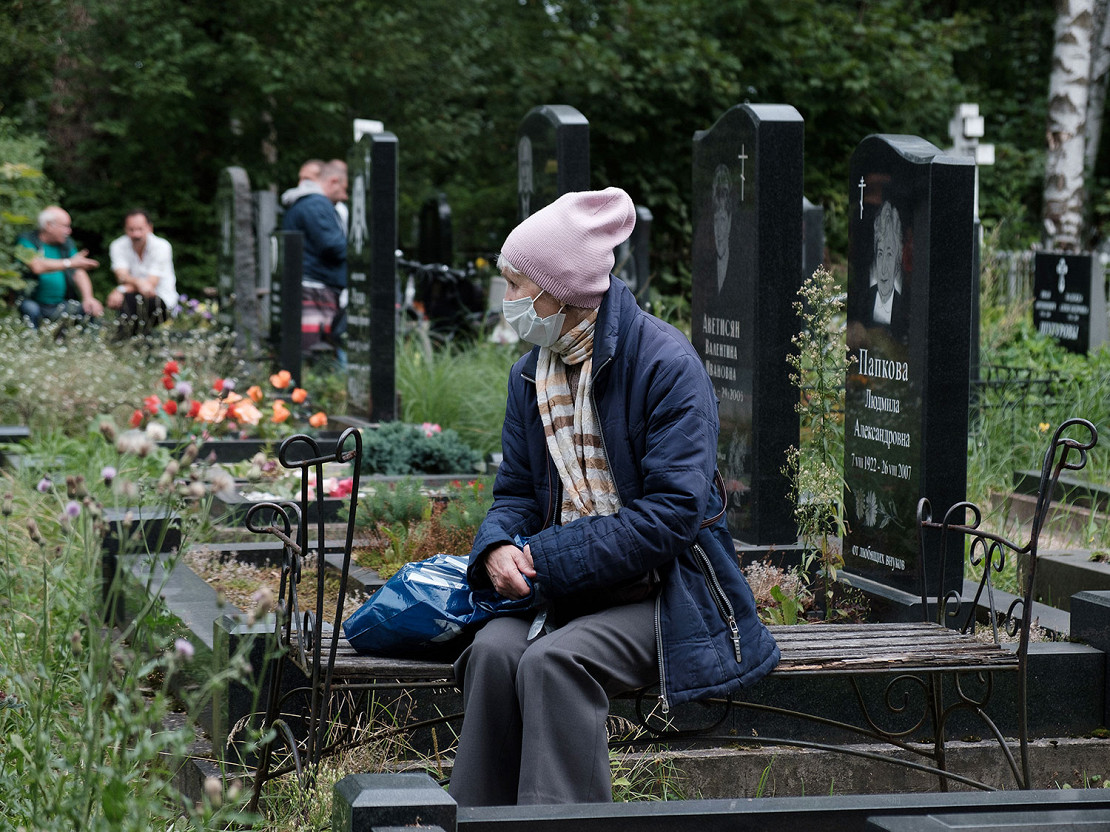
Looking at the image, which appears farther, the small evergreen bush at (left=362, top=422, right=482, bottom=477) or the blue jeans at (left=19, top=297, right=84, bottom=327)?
the blue jeans at (left=19, top=297, right=84, bottom=327)

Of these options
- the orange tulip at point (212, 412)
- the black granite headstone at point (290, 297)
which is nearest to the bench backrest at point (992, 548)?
the orange tulip at point (212, 412)

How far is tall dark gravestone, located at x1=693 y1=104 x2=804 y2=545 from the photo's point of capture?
562 cm

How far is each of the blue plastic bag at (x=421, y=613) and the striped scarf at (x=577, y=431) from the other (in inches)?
11.1

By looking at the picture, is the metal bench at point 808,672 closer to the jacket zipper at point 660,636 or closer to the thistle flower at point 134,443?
the jacket zipper at point 660,636

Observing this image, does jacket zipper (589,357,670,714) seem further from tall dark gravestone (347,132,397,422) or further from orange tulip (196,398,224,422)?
tall dark gravestone (347,132,397,422)

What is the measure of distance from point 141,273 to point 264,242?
10.7ft

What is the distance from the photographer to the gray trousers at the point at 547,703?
9.53ft

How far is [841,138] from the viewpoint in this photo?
23125 mm

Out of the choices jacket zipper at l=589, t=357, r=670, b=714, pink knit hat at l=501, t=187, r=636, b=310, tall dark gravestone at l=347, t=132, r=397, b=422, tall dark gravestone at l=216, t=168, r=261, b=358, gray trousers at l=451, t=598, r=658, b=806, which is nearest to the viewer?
gray trousers at l=451, t=598, r=658, b=806

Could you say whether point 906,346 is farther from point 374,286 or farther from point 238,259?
point 238,259

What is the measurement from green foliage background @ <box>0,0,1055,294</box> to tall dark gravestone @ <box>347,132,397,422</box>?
1081 centimetres

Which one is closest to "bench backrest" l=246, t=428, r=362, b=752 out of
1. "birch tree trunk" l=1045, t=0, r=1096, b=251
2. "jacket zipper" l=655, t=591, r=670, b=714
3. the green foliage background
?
"jacket zipper" l=655, t=591, r=670, b=714

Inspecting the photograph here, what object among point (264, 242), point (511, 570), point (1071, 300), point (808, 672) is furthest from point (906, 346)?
point (264, 242)

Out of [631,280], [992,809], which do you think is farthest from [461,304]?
[992,809]
